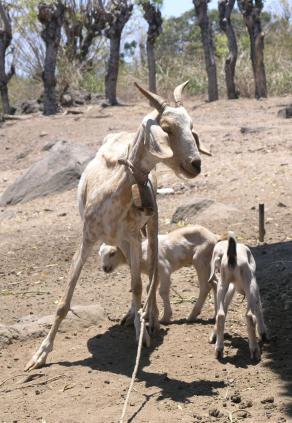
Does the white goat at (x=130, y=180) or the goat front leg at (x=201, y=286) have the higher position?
the white goat at (x=130, y=180)

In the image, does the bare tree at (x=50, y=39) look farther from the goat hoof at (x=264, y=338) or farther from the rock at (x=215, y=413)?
the rock at (x=215, y=413)

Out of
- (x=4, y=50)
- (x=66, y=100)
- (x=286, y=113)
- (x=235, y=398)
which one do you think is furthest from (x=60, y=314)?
(x=4, y=50)

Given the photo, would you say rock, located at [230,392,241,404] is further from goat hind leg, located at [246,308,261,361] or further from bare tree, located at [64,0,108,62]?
bare tree, located at [64,0,108,62]

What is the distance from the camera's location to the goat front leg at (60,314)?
618 centimetres

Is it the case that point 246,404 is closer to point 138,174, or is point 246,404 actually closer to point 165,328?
point 138,174

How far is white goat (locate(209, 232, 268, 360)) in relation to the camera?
5938 mm

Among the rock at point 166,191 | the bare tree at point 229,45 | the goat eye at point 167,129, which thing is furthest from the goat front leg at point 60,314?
the bare tree at point 229,45

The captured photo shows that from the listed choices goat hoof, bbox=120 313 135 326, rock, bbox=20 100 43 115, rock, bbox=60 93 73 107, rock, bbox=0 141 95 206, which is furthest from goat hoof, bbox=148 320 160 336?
rock, bbox=60 93 73 107

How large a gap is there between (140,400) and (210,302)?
251 centimetres

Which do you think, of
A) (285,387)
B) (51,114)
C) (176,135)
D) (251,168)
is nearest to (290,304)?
(285,387)

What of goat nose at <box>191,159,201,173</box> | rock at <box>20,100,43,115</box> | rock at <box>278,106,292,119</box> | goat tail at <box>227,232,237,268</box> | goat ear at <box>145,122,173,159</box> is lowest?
goat tail at <box>227,232,237,268</box>

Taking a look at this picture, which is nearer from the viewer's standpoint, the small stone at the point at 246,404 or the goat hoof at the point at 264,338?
the small stone at the point at 246,404

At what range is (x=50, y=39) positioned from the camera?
24078mm

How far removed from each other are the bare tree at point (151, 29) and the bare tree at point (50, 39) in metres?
3.68
